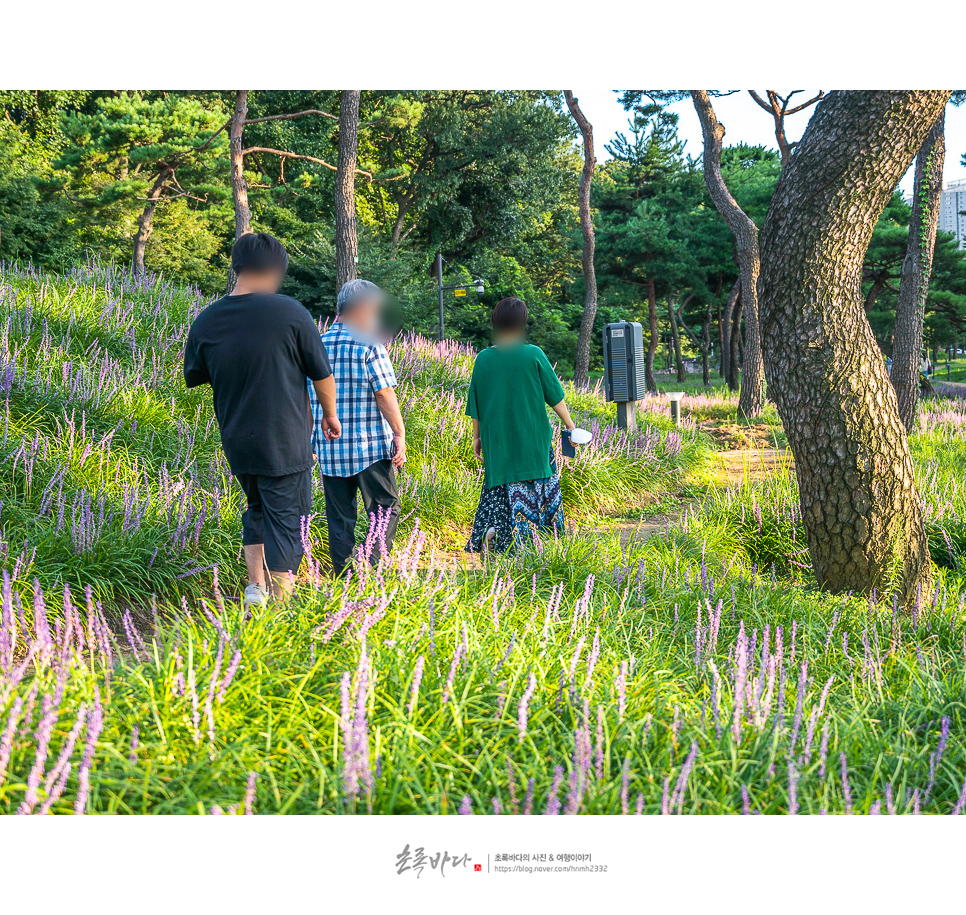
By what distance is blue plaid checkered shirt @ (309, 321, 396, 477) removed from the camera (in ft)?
12.4

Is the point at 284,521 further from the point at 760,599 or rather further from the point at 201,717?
the point at 760,599

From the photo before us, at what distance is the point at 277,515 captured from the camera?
3252 mm

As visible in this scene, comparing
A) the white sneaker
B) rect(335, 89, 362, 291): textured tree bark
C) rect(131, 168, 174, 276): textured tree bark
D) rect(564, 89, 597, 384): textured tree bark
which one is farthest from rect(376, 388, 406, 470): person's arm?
rect(131, 168, 174, 276): textured tree bark

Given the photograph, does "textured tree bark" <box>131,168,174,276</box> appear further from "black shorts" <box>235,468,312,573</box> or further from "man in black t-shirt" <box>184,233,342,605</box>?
"black shorts" <box>235,468,312,573</box>

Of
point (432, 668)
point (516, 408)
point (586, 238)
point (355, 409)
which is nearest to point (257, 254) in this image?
point (355, 409)

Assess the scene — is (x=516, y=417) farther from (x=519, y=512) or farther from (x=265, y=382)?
(x=265, y=382)

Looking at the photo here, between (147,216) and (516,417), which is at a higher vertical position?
(147,216)

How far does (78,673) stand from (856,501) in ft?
12.8

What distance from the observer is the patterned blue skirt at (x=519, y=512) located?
459cm

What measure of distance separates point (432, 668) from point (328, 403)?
146cm

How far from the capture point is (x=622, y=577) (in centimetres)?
390

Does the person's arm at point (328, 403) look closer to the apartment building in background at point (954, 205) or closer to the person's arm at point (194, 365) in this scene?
the person's arm at point (194, 365)

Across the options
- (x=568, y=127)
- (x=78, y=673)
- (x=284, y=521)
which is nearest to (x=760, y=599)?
(x=284, y=521)

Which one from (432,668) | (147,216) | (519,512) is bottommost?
(432,668)
